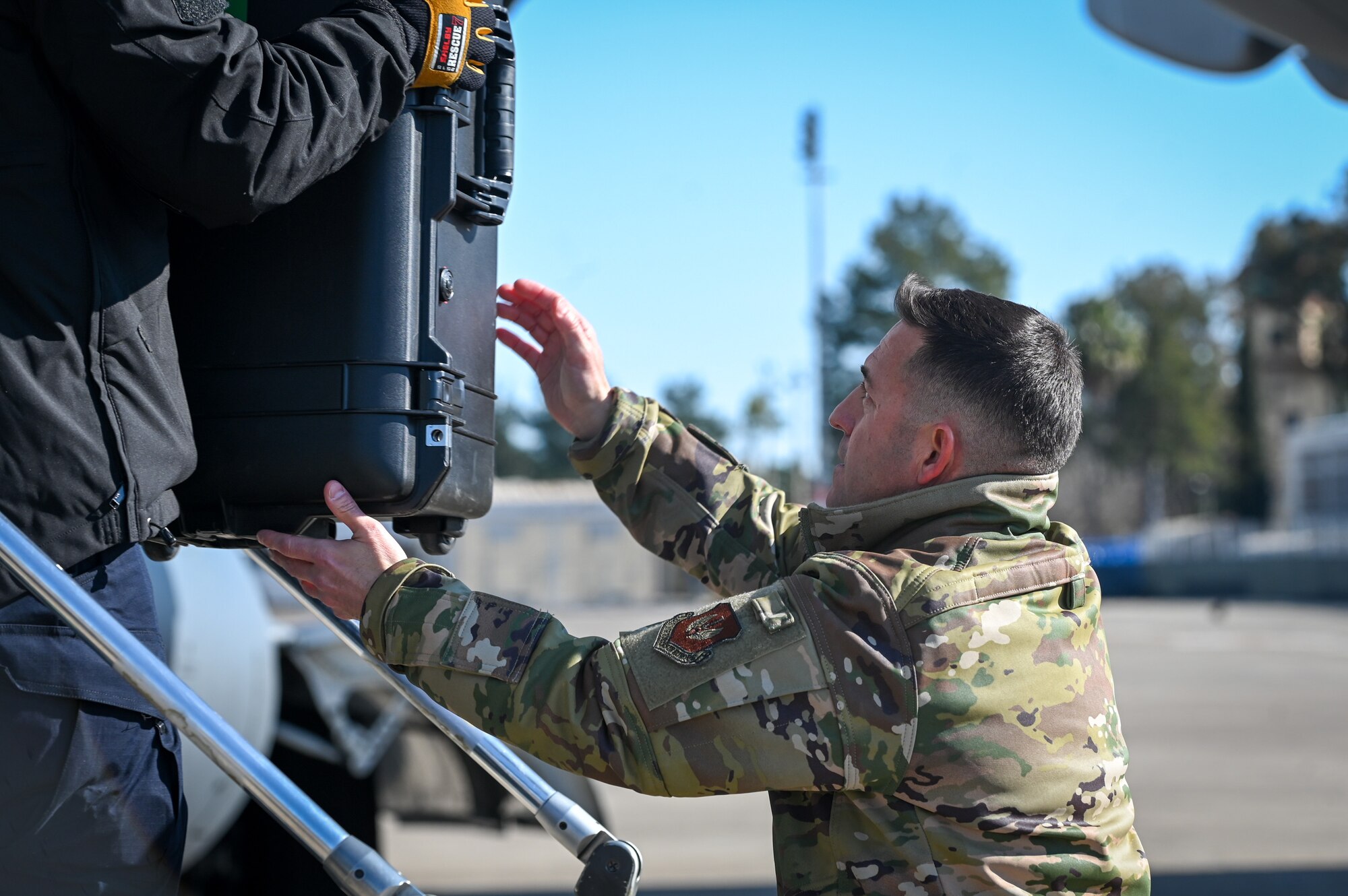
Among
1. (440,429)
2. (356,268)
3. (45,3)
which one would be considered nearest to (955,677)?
(440,429)

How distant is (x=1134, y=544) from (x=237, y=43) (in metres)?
39.3

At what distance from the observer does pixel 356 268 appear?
5.49ft

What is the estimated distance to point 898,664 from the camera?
164cm

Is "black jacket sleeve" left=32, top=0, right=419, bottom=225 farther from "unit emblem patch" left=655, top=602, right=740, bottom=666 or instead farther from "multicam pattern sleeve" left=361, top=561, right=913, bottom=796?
"unit emblem patch" left=655, top=602, right=740, bottom=666

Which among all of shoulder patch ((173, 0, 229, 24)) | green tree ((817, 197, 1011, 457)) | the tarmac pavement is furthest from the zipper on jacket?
green tree ((817, 197, 1011, 457))

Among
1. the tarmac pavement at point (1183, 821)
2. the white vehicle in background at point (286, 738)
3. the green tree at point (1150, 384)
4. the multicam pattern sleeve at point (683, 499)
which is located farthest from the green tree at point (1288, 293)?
the multicam pattern sleeve at point (683, 499)

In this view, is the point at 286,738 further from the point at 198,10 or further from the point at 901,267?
the point at 901,267

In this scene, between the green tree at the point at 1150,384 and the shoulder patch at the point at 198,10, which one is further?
the green tree at the point at 1150,384

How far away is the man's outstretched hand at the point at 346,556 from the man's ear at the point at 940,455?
30.6 inches

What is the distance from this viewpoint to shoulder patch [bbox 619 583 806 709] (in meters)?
1.62

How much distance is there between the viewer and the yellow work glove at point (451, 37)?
167cm

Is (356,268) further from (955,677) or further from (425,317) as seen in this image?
(955,677)

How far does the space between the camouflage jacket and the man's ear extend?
66 mm

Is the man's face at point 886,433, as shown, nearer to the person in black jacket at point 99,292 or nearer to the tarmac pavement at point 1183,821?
the person in black jacket at point 99,292
